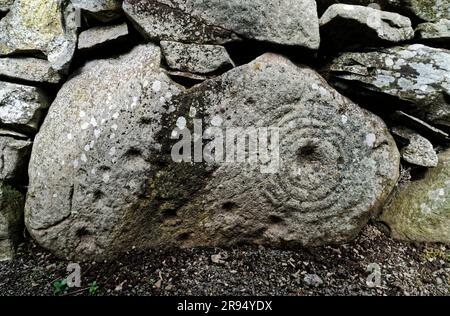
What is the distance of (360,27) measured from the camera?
333 cm

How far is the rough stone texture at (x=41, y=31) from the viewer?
3.43 meters

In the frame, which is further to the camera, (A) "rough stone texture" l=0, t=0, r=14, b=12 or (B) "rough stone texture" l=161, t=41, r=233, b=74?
(A) "rough stone texture" l=0, t=0, r=14, b=12

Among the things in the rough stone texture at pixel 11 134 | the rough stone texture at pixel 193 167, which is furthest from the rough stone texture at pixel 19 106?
the rough stone texture at pixel 193 167

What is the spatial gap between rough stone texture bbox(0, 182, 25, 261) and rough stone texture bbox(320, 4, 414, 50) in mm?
3454

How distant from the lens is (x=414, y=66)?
133 inches

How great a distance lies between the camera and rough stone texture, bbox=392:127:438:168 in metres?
3.51

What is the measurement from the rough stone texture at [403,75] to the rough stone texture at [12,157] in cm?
316

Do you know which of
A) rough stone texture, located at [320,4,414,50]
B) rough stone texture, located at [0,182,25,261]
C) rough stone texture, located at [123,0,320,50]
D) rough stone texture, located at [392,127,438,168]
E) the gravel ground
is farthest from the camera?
rough stone texture, located at [392,127,438,168]

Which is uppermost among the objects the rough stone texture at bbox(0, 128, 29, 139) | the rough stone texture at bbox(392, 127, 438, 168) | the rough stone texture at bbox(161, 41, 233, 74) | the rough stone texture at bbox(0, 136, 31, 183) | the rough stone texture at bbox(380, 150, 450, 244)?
the rough stone texture at bbox(161, 41, 233, 74)

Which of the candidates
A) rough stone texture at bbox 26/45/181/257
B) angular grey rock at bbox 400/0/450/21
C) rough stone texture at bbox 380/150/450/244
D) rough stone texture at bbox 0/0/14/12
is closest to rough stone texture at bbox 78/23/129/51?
rough stone texture at bbox 26/45/181/257

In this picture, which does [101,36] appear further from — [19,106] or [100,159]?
[100,159]

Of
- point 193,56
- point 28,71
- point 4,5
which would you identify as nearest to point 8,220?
point 28,71

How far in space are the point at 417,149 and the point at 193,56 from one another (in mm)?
2390

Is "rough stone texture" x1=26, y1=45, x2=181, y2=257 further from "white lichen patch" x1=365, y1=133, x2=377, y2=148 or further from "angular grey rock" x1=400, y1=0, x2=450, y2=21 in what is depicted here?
"angular grey rock" x1=400, y1=0, x2=450, y2=21
